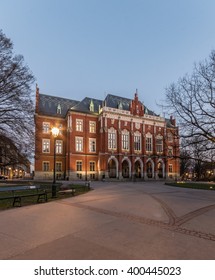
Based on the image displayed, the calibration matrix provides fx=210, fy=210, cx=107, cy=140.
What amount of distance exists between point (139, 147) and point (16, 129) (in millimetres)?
36310

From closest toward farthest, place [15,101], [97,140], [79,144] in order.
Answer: [15,101] < [79,144] < [97,140]

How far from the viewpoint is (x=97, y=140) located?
48.9 meters

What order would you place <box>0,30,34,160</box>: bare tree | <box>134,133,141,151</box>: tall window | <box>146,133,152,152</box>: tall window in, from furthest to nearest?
<box>146,133,152,152</box>: tall window
<box>134,133,141,151</box>: tall window
<box>0,30,34,160</box>: bare tree

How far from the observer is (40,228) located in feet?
21.8

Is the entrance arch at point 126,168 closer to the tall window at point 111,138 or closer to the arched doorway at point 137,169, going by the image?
the arched doorway at point 137,169

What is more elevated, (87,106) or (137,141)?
(87,106)

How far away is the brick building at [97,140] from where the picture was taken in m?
45.3

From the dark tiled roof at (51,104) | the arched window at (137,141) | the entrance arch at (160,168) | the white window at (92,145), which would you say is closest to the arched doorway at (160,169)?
the entrance arch at (160,168)

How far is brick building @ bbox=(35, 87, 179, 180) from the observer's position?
45.3 m

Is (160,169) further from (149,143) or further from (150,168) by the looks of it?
(149,143)

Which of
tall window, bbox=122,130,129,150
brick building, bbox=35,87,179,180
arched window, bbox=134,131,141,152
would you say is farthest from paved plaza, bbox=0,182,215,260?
arched window, bbox=134,131,141,152

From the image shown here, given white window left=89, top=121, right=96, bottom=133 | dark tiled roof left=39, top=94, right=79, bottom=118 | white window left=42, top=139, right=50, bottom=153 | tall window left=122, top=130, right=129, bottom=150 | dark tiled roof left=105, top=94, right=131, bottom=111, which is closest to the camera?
white window left=42, top=139, right=50, bottom=153

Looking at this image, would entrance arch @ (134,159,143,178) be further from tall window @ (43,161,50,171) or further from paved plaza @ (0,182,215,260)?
paved plaza @ (0,182,215,260)

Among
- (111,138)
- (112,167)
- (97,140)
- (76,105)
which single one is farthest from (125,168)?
(76,105)
